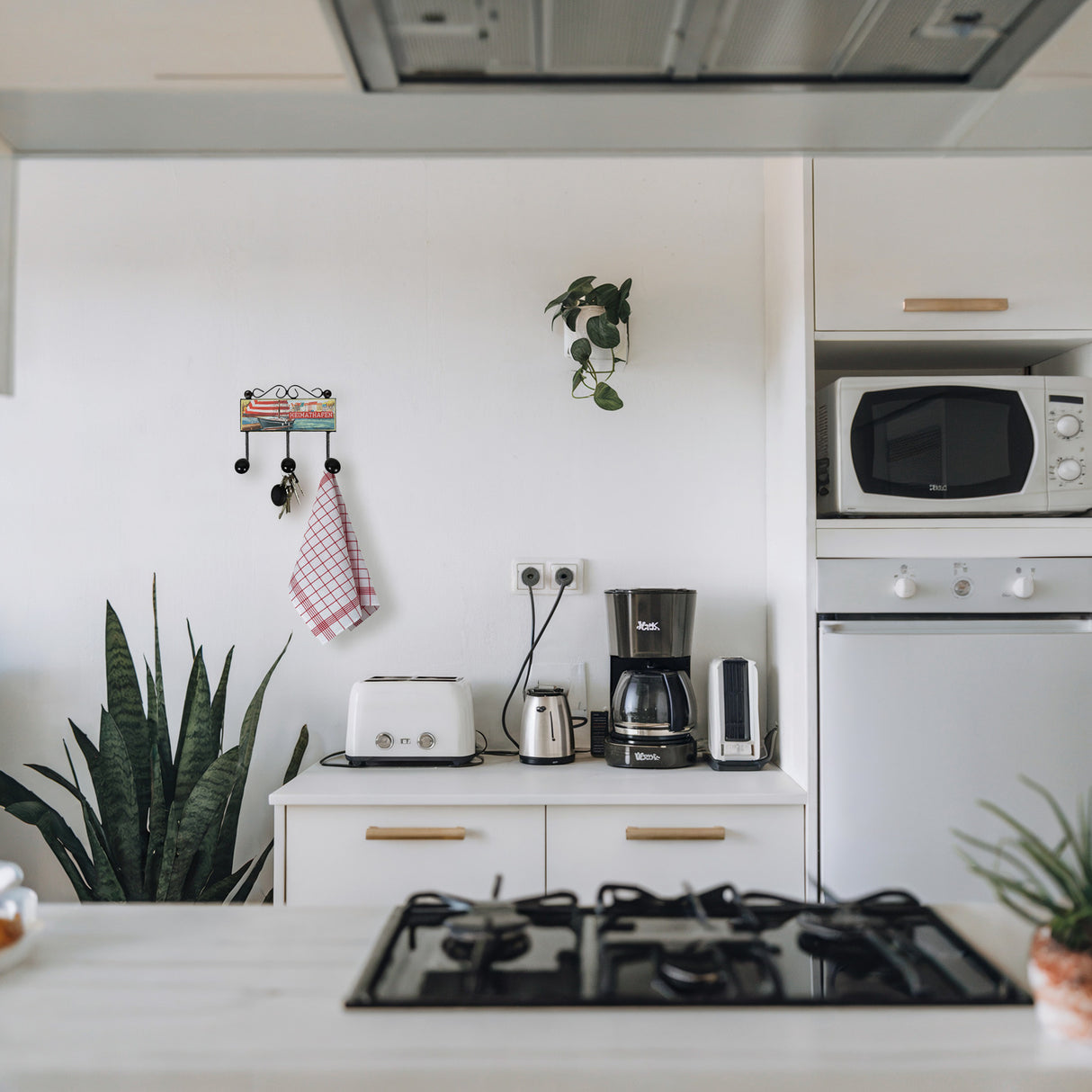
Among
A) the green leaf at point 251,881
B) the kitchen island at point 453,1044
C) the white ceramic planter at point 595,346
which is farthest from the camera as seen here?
the white ceramic planter at point 595,346

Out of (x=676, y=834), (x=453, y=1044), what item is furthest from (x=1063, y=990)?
(x=676, y=834)

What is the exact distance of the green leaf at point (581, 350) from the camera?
229 cm

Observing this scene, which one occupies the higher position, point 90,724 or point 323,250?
point 323,250

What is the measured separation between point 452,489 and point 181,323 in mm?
852

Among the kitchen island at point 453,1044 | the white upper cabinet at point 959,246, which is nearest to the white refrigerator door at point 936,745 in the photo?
the white upper cabinet at point 959,246

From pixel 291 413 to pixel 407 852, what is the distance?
1183mm

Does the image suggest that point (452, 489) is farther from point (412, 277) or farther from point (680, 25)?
point (680, 25)

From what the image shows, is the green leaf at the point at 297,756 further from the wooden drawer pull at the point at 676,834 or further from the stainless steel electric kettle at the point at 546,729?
the wooden drawer pull at the point at 676,834

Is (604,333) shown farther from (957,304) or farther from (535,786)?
(535,786)

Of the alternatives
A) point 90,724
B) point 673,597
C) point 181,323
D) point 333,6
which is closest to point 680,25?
point 333,6

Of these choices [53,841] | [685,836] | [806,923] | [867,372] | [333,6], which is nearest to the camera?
[333,6]

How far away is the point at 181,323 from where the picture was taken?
2477 mm

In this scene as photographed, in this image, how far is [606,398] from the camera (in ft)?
7.59

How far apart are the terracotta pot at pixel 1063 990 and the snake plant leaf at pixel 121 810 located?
1.85 metres
